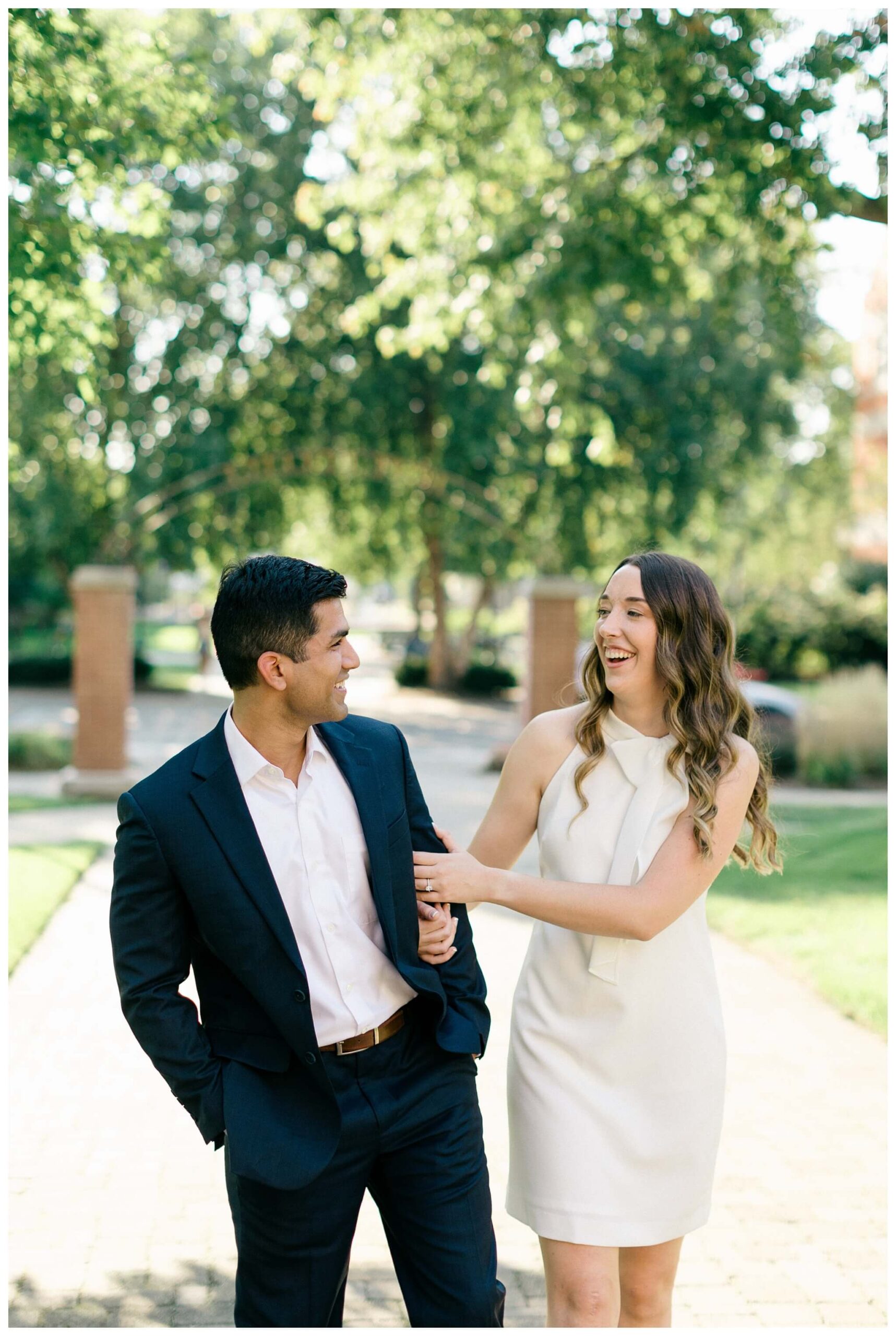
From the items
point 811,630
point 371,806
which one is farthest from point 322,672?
point 811,630

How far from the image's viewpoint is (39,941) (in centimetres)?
899

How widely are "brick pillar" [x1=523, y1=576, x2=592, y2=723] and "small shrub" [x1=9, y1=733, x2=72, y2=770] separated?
294 inches

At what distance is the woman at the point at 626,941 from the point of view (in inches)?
113

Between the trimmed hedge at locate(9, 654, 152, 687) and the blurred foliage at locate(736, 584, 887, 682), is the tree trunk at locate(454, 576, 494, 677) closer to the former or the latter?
the blurred foliage at locate(736, 584, 887, 682)

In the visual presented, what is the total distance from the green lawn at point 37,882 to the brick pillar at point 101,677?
12.5 ft

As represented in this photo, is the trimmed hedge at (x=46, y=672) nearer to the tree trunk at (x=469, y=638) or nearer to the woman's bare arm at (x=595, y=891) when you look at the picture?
the tree trunk at (x=469, y=638)

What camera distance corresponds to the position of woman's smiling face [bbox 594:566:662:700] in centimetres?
300

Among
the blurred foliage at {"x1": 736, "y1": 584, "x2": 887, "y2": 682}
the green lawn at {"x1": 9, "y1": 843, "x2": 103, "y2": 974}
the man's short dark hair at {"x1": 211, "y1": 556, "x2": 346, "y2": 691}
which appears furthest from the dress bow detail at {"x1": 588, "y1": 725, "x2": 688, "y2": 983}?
the blurred foliage at {"x1": 736, "y1": 584, "x2": 887, "y2": 682}

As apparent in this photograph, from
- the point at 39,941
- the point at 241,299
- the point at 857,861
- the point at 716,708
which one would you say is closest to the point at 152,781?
the point at 716,708

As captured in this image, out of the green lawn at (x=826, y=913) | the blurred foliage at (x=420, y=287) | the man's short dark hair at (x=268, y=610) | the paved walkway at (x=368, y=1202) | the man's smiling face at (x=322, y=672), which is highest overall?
the blurred foliage at (x=420, y=287)

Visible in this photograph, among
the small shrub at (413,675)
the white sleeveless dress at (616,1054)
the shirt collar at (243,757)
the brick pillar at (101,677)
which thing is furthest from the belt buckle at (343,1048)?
the small shrub at (413,675)

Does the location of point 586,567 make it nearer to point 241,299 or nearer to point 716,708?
point 241,299

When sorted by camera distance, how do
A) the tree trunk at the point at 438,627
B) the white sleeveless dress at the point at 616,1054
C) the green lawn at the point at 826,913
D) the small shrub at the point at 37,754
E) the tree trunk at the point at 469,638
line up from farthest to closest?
the tree trunk at the point at 469,638, the tree trunk at the point at 438,627, the small shrub at the point at 37,754, the green lawn at the point at 826,913, the white sleeveless dress at the point at 616,1054

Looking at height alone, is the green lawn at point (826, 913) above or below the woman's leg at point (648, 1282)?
below
